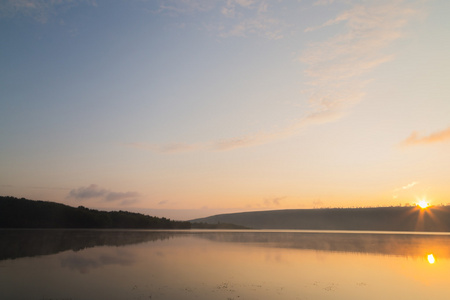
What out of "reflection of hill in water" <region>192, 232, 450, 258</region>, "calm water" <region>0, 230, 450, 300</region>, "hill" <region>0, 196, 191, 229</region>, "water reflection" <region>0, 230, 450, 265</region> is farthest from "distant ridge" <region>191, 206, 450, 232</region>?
"calm water" <region>0, 230, 450, 300</region>

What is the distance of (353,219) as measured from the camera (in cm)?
14912

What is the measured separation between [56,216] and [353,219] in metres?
117

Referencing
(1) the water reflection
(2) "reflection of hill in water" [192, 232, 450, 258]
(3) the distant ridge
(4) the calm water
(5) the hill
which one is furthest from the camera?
(3) the distant ridge

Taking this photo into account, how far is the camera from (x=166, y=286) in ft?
55.1

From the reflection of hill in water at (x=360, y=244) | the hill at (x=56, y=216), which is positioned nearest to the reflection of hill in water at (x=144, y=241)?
the reflection of hill in water at (x=360, y=244)

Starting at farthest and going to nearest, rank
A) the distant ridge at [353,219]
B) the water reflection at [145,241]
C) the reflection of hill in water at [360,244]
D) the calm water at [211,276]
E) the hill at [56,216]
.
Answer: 1. the distant ridge at [353,219]
2. the hill at [56,216]
3. the reflection of hill in water at [360,244]
4. the water reflection at [145,241]
5. the calm water at [211,276]

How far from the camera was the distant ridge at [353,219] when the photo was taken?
131262mm

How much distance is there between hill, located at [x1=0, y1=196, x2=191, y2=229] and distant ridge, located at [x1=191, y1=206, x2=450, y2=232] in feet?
283

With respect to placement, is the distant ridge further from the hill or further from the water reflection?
the water reflection

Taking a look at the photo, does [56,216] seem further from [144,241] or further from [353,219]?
[353,219]

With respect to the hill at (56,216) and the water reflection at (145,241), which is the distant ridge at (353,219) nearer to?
the hill at (56,216)

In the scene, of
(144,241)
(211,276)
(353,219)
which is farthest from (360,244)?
(353,219)

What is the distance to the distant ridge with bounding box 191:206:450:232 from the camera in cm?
13126

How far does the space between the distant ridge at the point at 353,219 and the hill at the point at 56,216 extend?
86.3 meters
